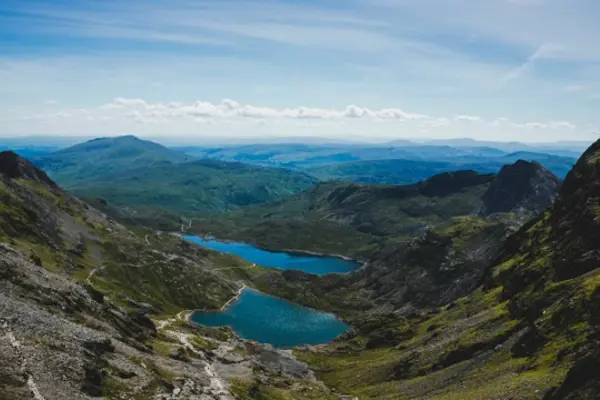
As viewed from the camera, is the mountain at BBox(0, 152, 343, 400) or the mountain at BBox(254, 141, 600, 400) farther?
the mountain at BBox(254, 141, 600, 400)

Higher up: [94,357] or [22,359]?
[22,359]

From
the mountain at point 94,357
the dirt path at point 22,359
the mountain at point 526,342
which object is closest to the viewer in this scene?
the dirt path at point 22,359

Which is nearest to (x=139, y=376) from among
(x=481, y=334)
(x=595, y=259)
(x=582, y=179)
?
(x=481, y=334)

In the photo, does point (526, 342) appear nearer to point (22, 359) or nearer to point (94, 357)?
point (94, 357)

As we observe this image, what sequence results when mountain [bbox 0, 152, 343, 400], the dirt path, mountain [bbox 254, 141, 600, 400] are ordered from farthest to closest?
1. mountain [bbox 254, 141, 600, 400]
2. mountain [bbox 0, 152, 343, 400]
3. the dirt path

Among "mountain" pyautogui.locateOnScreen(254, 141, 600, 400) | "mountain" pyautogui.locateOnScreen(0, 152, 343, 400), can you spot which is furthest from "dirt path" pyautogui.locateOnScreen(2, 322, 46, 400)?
"mountain" pyautogui.locateOnScreen(254, 141, 600, 400)

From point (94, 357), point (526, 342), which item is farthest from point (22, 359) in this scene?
point (526, 342)

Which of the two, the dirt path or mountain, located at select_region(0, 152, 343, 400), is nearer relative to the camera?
the dirt path

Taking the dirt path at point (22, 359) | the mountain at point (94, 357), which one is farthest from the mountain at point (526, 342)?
the dirt path at point (22, 359)

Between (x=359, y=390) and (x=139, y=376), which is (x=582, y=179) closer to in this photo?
(x=359, y=390)

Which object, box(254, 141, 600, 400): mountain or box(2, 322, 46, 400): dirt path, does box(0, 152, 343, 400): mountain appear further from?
box(254, 141, 600, 400): mountain

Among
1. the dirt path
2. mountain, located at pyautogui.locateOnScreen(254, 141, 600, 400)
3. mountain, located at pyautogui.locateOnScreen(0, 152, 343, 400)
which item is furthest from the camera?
mountain, located at pyautogui.locateOnScreen(254, 141, 600, 400)

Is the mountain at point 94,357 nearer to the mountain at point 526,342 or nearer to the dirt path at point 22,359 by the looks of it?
the dirt path at point 22,359
